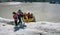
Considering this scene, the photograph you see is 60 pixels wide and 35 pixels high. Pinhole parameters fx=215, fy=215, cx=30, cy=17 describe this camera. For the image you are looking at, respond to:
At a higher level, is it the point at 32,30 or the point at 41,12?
the point at 32,30

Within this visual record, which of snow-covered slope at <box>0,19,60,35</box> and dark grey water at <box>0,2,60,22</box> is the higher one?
snow-covered slope at <box>0,19,60,35</box>

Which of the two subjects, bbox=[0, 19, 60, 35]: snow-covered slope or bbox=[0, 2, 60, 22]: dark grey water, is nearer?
bbox=[0, 19, 60, 35]: snow-covered slope

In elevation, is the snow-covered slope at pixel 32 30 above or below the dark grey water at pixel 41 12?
above

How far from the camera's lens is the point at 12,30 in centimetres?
1266

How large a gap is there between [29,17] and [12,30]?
5428mm

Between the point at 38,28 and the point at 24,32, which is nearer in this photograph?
the point at 24,32

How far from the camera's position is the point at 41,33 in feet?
36.7

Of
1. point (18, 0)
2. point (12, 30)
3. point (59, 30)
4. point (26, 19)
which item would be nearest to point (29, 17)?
point (26, 19)

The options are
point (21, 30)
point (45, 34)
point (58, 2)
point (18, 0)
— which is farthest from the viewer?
point (18, 0)

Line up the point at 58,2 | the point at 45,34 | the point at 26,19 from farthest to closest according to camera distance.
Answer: the point at 58,2
the point at 26,19
the point at 45,34

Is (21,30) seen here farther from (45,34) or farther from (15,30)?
(45,34)

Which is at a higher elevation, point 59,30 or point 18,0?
point 59,30

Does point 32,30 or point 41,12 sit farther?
point 41,12

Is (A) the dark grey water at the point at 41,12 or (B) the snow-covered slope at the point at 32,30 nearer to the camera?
(B) the snow-covered slope at the point at 32,30
